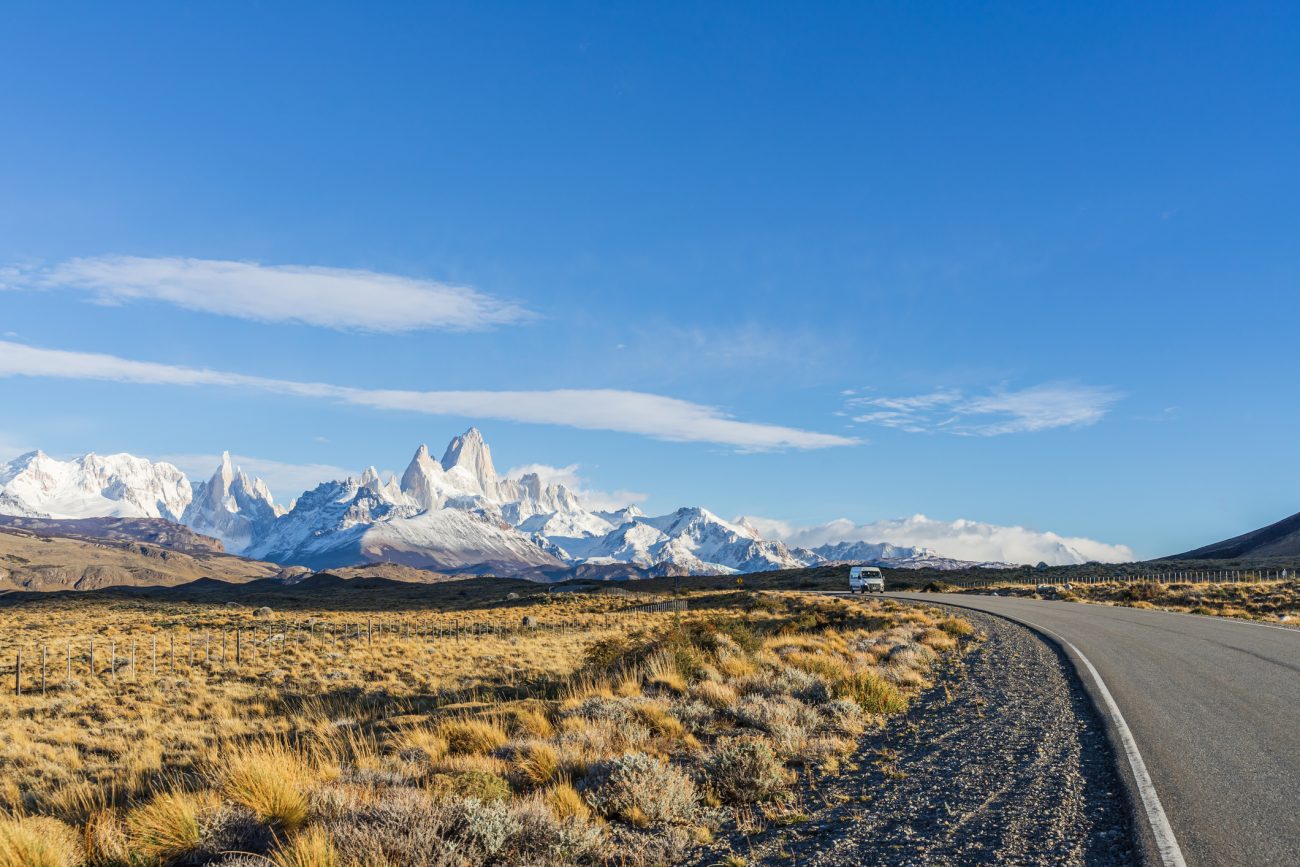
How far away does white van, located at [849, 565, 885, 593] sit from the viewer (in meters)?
55.5

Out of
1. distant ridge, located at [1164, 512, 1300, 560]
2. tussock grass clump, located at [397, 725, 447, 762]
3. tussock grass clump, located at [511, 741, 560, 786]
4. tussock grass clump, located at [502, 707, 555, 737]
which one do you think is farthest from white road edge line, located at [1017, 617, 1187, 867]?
distant ridge, located at [1164, 512, 1300, 560]

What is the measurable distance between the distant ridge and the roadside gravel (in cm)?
19535

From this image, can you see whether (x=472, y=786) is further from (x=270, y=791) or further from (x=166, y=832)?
(x=166, y=832)

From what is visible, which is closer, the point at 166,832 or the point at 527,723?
the point at 166,832

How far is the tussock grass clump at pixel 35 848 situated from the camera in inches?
245

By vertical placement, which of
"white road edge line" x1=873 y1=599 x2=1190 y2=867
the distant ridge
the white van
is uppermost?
the distant ridge

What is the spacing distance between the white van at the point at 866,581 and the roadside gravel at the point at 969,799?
44154 millimetres

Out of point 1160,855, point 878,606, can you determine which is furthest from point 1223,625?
point 1160,855

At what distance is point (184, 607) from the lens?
3130 inches

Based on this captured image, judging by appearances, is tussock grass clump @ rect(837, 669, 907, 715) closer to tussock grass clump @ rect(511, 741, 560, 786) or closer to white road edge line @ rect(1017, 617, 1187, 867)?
white road edge line @ rect(1017, 617, 1187, 867)

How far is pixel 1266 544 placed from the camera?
595 feet

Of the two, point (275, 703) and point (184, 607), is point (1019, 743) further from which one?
point (184, 607)

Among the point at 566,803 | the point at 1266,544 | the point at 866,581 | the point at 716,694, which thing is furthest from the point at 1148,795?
the point at 1266,544

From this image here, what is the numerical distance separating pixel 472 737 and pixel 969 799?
21.2ft
